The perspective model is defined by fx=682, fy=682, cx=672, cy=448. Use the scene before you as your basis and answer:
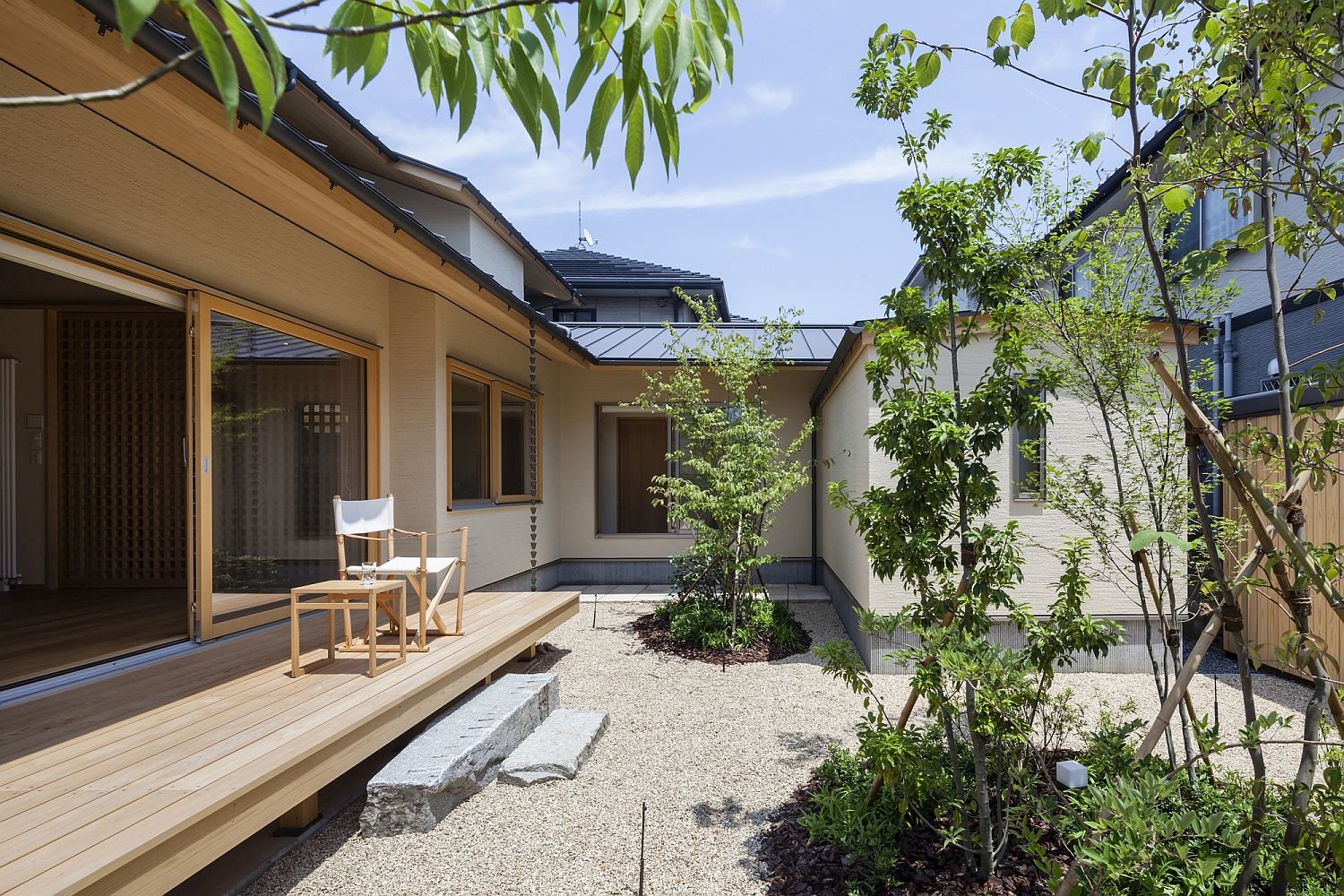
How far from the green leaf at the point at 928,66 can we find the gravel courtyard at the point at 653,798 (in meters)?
2.73

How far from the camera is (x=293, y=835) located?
9.42 ft

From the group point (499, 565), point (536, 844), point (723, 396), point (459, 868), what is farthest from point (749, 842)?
point (723, 396)

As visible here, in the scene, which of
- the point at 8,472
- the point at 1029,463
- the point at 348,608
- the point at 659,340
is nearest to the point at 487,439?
the point at 659,340

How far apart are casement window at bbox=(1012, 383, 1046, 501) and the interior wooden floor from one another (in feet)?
14.6

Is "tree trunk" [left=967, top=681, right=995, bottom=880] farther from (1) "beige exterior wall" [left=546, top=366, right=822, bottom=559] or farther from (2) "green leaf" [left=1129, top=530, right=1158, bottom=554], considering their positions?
(1) "beige exterior wall" [left=546, top=366, right=822, bottom=559]

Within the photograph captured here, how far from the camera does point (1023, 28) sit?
174 centimetres

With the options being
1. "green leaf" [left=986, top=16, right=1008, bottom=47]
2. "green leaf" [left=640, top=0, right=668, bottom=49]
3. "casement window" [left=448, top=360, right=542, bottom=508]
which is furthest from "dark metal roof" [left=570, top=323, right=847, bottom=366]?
"green leaf" [left=640, top=0, right=668, bottom=49]

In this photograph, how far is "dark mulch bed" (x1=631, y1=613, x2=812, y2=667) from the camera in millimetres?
5680

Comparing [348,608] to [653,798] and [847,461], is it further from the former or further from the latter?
[847,461]

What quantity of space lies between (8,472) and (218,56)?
274 inches

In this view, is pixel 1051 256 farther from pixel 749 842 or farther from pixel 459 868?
pixel 459 868

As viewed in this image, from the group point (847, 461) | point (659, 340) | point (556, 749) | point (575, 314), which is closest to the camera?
point (556, 749)

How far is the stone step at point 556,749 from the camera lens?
338 centimetres

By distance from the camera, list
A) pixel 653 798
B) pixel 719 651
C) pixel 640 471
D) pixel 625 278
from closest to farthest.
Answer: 1. pixel 653 798
2. pixel 719 651
3. pixel 640 471
4. pixel 625 278
